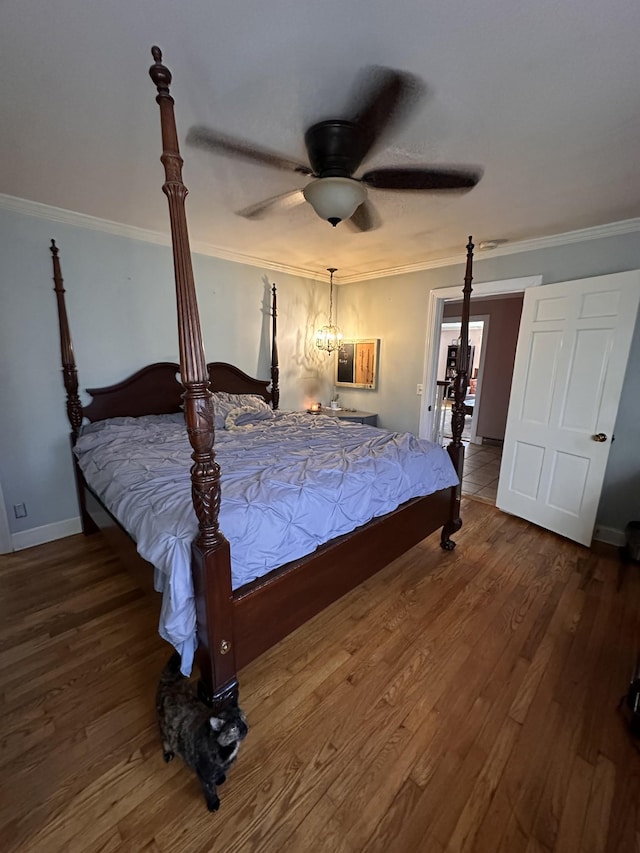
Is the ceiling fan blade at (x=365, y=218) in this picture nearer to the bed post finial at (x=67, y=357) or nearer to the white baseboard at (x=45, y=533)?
the bed post finial at (x=67, y=357)

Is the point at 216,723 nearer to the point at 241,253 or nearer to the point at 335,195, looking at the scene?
the point at 335,195

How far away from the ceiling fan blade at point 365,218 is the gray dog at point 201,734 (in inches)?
103

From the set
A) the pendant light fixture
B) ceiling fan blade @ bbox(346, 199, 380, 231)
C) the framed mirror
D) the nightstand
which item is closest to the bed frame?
ceiling fan blade @ bbox(346, 199, 380, 231)

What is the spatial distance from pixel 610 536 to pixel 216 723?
326 cm

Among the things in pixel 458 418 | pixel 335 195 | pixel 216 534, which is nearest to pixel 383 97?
pixel 335 195

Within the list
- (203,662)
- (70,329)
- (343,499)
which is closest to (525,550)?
(343,499)

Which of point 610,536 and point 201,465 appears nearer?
point 201,465

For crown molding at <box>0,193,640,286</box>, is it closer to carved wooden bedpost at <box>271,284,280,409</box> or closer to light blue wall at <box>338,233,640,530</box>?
light blue wall at <box>338,233,640,530</box>

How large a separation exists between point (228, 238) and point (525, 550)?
145 inches

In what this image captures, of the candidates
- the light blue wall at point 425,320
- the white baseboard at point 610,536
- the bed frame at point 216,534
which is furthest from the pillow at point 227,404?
the white baseboard at point 610,536

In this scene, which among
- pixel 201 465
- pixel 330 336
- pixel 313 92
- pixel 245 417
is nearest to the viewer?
pixel 201 465

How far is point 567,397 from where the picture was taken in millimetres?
2920

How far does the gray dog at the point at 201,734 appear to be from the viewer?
1191 mm

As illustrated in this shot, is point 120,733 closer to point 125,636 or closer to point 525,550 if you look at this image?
point 125,636
